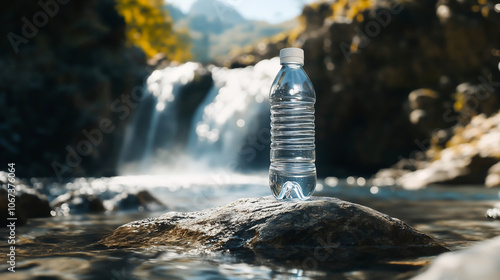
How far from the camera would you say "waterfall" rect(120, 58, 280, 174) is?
19.6 meters

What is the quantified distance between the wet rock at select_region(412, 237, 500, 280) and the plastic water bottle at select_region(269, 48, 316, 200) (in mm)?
2503

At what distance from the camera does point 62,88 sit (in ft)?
64.4

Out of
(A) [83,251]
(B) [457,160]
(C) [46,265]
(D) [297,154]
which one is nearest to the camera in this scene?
→ (C) [46,265]

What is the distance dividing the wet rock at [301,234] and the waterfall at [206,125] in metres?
15.8

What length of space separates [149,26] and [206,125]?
26.2 m

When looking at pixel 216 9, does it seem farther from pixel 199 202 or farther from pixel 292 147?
pixel 292 147

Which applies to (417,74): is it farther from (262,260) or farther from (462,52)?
(262,260)

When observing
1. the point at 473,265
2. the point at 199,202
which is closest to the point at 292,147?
the point at 473,265

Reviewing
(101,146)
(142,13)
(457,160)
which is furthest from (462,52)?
(142,13)

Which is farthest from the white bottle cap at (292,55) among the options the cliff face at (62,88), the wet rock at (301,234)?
the cliff face at (62,88)

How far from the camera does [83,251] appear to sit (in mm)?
3314

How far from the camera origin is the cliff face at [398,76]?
18.2 m

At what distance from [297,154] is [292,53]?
1.59 m

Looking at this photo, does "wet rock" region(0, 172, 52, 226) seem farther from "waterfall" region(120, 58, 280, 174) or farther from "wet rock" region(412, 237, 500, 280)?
"waterfall" region(120, 58, 280, 174)
